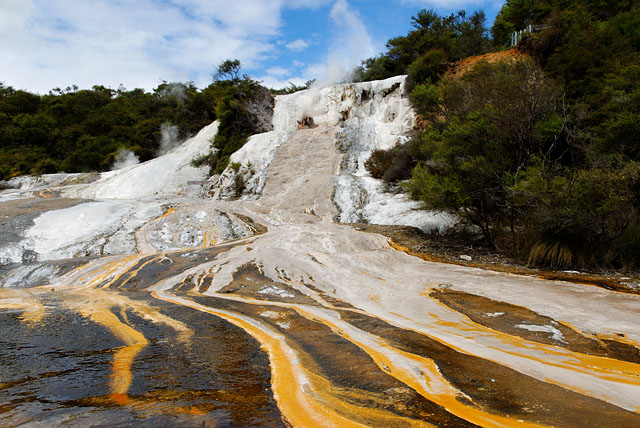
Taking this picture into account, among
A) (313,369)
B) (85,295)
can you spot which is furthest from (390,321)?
(85,295)

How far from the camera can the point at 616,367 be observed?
2.95m

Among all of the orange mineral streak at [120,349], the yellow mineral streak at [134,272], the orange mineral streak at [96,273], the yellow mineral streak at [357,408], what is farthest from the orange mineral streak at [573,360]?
the orange mineral streak at [96,273]

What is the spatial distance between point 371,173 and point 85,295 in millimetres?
12749

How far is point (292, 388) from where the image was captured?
234cm

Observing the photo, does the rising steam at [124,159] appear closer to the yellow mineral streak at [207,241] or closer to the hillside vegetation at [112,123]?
the hillside vegetation at [112,123]

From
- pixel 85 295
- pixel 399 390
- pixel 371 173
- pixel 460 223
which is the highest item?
pixel 371 173

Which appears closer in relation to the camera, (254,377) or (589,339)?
(254,377)

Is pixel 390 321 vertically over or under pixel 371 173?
under

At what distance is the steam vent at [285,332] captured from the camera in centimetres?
209

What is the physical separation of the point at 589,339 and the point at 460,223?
731 cm

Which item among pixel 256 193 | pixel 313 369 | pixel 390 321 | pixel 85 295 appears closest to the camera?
pixel 313 369

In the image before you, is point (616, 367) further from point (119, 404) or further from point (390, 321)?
point (119, 404)

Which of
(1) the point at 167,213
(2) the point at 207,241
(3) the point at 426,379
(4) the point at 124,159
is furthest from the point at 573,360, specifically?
(4) the point at 124,159

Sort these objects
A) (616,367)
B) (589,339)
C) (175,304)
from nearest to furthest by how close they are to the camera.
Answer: (616,367) → (589,339) → (175,304)
